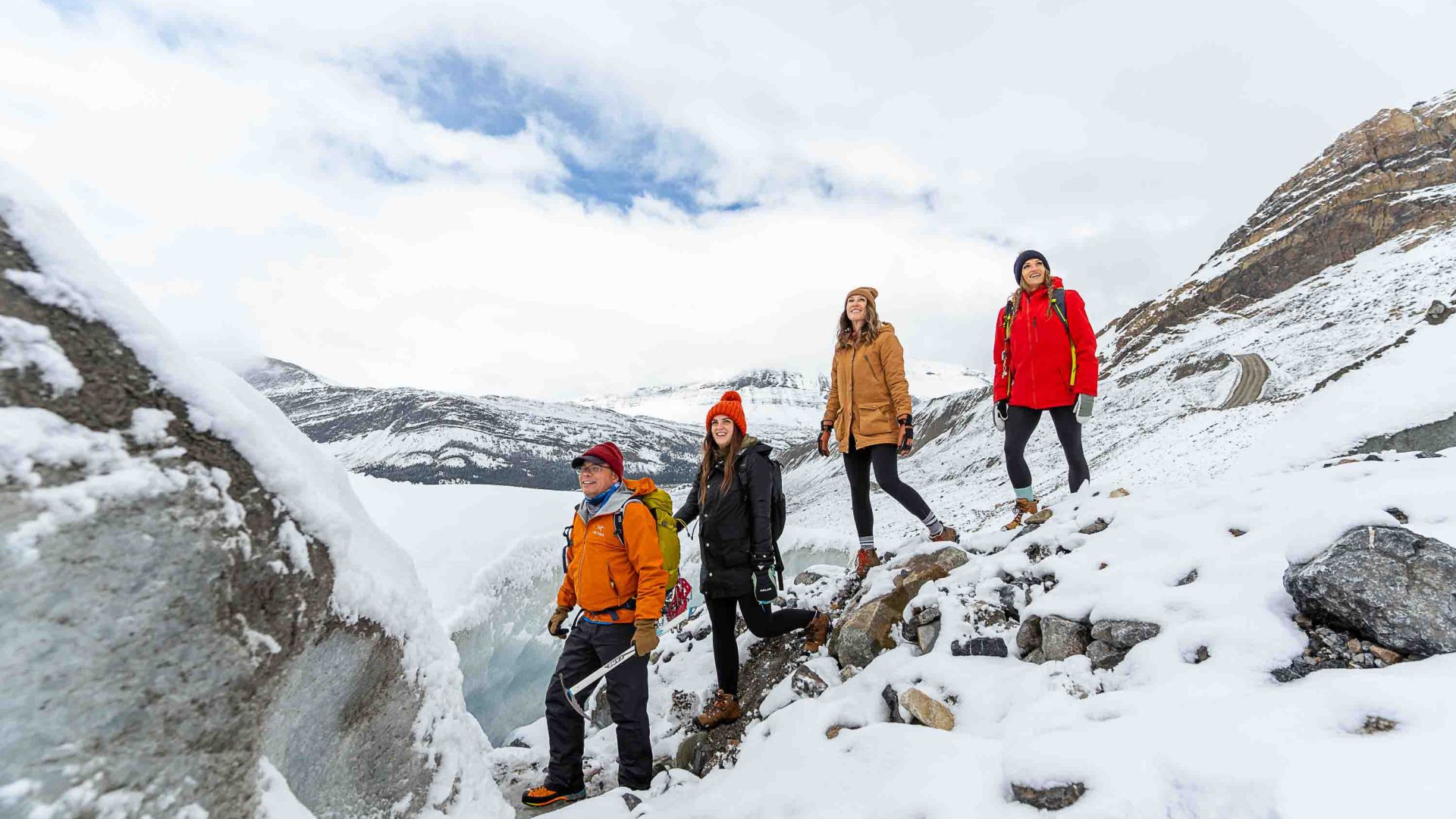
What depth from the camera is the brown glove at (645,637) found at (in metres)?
3.88

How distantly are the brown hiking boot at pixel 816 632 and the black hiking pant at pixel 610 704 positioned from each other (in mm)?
1458

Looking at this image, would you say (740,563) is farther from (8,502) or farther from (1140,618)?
(8,502)

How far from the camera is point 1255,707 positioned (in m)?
2.06

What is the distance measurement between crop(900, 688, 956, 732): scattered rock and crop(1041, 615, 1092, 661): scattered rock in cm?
66

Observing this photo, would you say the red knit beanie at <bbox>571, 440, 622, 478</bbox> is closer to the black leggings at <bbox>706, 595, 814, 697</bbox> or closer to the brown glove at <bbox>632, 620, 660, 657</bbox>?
the brown glove at <bbox>632, 620, 660, 657</bbox>

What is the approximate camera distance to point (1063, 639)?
10.7 ft

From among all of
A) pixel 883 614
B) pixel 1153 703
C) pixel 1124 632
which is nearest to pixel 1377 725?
pixel 1153 703

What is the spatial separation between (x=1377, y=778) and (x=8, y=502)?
366 cm

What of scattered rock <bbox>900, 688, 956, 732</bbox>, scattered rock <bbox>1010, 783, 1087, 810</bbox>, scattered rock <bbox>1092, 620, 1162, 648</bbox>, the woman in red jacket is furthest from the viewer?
the woman in red jacket

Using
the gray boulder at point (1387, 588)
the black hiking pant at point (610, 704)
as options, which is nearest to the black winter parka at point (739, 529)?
the black hiking pant at point (610, 704)

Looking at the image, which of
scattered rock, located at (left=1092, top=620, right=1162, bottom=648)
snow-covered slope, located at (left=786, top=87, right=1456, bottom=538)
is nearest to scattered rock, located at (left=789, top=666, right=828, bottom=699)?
scattered rock, located at (left=1092, top=620, right=1162, bottom=648)

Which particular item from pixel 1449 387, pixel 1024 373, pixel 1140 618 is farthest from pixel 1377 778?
pixel 1449 387

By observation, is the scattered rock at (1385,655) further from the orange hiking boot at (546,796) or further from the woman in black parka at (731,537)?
the orange hiking boot at (546,796)

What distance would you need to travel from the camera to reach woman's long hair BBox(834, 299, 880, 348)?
5.26m
